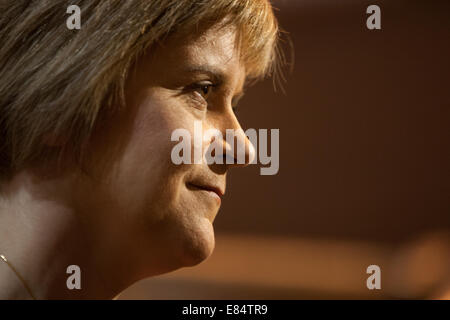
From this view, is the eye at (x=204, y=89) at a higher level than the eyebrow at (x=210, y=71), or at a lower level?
lower

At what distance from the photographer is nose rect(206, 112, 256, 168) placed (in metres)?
0.81

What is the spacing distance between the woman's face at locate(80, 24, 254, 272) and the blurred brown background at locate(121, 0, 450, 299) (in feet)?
2.23

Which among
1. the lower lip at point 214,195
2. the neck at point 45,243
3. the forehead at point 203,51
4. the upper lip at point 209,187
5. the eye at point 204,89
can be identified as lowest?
the neck at point 45,243

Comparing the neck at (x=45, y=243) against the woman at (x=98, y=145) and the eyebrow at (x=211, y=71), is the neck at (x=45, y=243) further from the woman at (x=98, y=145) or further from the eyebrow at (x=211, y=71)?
the eyebrow at (x=211, y=71)

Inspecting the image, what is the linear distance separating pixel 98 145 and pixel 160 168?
3.8 inches

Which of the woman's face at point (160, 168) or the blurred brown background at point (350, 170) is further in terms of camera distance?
the blurred brown background at point (350, 170)

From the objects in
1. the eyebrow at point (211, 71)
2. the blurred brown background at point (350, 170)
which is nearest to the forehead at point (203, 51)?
the eyebrow at point (211, 71)

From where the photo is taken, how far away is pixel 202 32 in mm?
788

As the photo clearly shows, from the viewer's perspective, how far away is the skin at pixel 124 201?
0.74 metres

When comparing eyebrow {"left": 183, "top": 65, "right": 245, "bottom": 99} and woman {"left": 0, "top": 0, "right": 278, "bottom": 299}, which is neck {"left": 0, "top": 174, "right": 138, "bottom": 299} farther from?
eyebrow {"left": 183, "top": 65, "right": 245, "bottom": 99}

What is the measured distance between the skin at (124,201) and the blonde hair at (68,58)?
1.1 inches

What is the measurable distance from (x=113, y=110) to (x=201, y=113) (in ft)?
0.46

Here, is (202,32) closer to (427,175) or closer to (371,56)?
(371,56)

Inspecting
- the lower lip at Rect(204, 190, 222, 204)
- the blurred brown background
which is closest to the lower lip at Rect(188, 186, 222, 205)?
the lower lip at Rect(204, 190, 222, 204)
